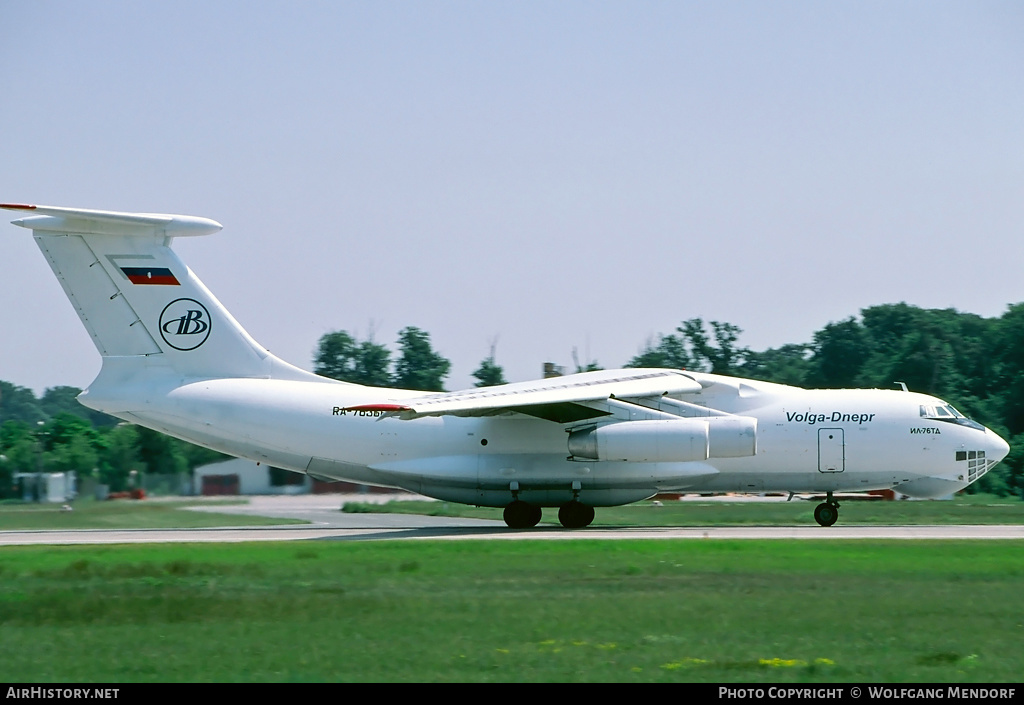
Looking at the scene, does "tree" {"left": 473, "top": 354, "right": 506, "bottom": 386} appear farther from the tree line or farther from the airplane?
the airplane

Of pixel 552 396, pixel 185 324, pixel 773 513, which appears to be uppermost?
pixel 185 324

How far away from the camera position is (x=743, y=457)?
19562mm

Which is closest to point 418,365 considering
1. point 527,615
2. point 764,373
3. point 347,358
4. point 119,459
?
point 347,358

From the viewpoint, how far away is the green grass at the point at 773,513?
20719mm

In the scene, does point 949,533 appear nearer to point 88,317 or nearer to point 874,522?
point 874,522

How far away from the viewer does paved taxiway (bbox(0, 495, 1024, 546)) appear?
17.4 metres

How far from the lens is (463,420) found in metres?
20.5

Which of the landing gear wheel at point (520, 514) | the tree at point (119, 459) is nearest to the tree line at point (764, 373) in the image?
the tree at point (119, 459)

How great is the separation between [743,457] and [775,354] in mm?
30938

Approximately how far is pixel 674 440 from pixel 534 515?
3138 mm

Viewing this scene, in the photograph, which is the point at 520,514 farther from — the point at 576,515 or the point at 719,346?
the point at 719,346

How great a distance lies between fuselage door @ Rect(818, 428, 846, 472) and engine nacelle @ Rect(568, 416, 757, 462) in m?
1.42

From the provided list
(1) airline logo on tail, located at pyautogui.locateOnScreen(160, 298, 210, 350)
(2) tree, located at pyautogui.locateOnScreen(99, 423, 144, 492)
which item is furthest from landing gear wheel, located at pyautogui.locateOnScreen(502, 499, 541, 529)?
(2) tree, located at pyautogui.locateOnScreen(99, 423, 144, 492)
